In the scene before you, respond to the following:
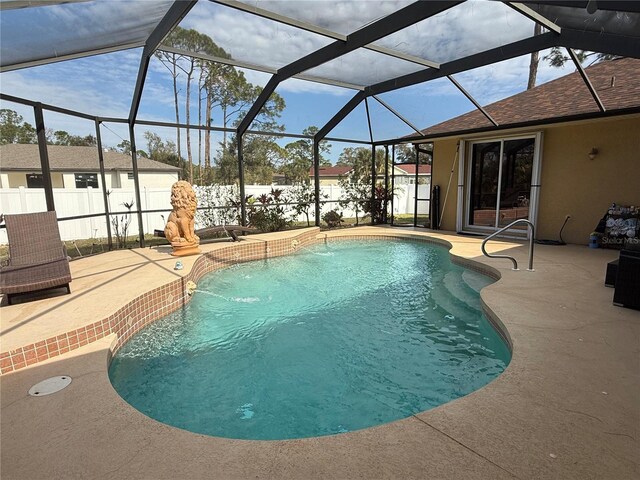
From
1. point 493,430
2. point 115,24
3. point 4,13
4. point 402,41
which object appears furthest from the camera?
point 402,41

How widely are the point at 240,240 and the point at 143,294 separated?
4.21 metres

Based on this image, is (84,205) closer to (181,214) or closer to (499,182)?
(181,214)

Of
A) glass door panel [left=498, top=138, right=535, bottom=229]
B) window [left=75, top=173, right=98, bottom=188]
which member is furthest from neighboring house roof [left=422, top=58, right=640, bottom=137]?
window [left=75, top=173, right=98, bottom=188]

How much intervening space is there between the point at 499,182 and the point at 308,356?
8.52 m

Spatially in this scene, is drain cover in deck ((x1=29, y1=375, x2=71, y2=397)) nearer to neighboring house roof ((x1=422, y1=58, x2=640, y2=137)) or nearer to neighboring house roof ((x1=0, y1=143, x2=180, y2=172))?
neighboring house roof ((x1=422, y1=58, x2=640, y2=137))

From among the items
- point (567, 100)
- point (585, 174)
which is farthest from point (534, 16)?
point (585, 174)

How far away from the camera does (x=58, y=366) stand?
9.26ft

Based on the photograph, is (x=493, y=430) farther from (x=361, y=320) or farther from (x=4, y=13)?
(x=4, y=13)

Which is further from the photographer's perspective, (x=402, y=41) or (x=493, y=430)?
(x=402, y=41)

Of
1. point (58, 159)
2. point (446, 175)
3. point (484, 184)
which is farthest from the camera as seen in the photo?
point (58, 159)

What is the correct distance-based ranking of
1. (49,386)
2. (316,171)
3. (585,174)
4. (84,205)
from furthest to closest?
(316,171) < (84,205) < (585,174) < (49,386)

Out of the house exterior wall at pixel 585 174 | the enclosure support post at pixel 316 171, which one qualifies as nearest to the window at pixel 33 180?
the enclosure support post at pixel 316 171

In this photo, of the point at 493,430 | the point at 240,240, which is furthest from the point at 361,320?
the point at 240,240

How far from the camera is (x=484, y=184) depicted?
1016cm
